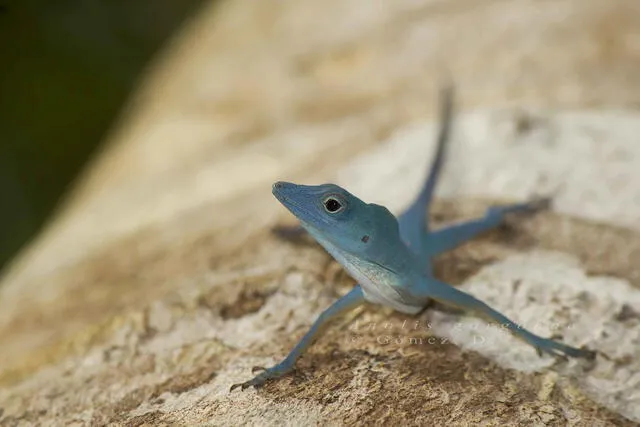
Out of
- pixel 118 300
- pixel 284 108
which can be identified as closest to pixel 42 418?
pixel 118 300

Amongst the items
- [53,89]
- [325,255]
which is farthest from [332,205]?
[53,89]

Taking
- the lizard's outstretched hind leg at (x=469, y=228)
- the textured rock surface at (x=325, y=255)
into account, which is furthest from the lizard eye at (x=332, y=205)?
the lizard's outstretched hind leg at (x=469, y=228)

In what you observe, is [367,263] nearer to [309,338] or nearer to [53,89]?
[309,338]

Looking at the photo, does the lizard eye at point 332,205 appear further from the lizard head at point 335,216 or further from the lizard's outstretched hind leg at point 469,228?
the lizard's outstretched hind leg at point 469,228

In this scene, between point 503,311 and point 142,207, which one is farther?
point 142,207

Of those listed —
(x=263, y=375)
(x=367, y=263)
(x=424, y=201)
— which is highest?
(x=424, y=201)

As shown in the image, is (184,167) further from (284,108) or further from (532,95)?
(532,95)

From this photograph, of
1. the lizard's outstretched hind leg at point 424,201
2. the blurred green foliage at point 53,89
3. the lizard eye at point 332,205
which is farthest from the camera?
the blurred green foliage at point 53,89
